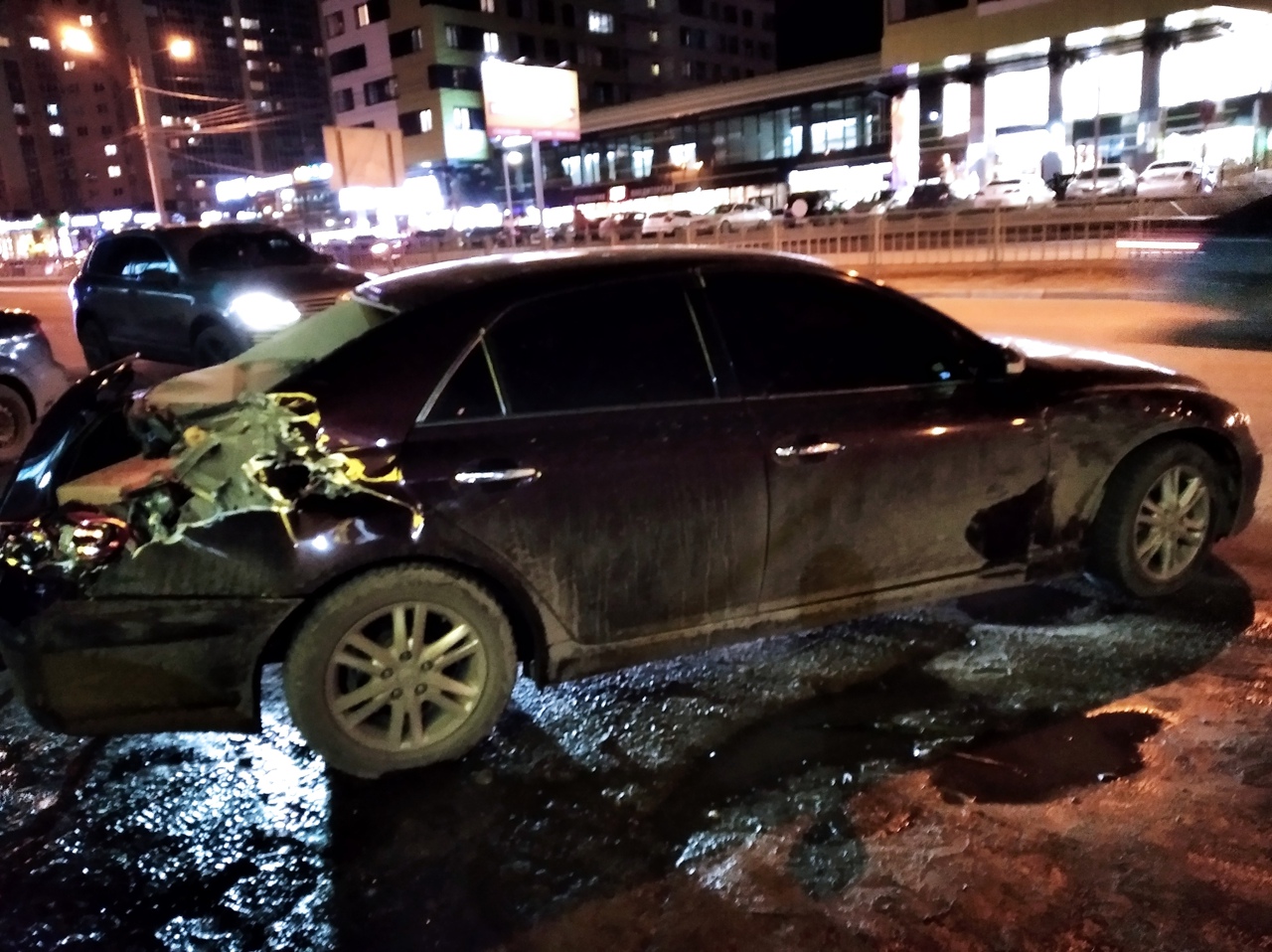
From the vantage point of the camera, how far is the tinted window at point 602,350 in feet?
11.4

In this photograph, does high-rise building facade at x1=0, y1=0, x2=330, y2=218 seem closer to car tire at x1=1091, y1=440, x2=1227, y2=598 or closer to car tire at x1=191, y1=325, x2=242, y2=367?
car tire at x1=191, y1=325, x2=242, y2=367

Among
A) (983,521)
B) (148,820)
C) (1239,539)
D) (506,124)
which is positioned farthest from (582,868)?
(506,124)

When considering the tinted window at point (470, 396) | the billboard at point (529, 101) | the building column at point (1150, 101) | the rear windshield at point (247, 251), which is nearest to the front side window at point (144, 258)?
the rear windshield at point (247, 251)

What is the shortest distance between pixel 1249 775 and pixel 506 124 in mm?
27630

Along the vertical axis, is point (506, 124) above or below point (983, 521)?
above

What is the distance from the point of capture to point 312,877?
9.86ft

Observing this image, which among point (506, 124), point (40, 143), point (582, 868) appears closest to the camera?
point (582, 868)

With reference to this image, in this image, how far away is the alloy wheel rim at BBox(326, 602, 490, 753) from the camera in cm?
332

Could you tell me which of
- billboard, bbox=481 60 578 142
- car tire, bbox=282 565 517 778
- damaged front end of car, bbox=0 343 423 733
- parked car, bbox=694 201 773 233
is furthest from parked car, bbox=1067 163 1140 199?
damaged front end of car, bbox=0 343 423 733

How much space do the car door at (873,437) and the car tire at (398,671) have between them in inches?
41.0

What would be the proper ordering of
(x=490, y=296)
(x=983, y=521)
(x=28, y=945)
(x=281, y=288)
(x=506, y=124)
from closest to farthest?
(x=28, y=945), (x=490, y=296), (x=983, y=521), (x=281, y=288), (x=506, y=124)

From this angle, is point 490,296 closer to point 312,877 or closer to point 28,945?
point 312,877

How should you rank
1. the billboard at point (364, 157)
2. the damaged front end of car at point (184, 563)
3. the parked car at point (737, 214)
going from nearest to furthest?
the damaged front end of car at point (184, 563) < the billboard at point (364, 157) < the parked car at point (737, 214)

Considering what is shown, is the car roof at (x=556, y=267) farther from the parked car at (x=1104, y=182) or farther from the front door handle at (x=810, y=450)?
the parked car at (x=1104, y=182)
